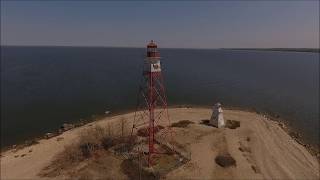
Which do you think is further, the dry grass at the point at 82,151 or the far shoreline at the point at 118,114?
the far shoreline at the point at 118,114

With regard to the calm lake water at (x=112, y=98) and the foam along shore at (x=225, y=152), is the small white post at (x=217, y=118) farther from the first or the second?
the calm lake water at (x=112, y=98)

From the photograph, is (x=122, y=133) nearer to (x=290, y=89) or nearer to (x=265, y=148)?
(x=265, y=148)

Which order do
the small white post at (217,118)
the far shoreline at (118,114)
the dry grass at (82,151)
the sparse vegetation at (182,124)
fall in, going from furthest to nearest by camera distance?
the sparse vegetation at (182,124)
the small white post at (217,118)
the far shoreline at (118,114)
the dry grass at (82,151)

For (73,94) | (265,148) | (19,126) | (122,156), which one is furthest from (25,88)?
(265,148)

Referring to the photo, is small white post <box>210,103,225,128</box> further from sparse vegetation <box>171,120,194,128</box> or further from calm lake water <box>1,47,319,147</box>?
calm lake water <box>1,47,319,147</box>

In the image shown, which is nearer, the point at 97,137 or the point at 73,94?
the point at 97,137

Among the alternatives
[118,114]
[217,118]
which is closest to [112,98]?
[118,114]

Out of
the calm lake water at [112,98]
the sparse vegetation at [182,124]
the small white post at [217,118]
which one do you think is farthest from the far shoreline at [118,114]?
the sparse vegetation at [182,124]

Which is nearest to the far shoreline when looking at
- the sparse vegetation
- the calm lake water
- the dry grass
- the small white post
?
the calm lake water
